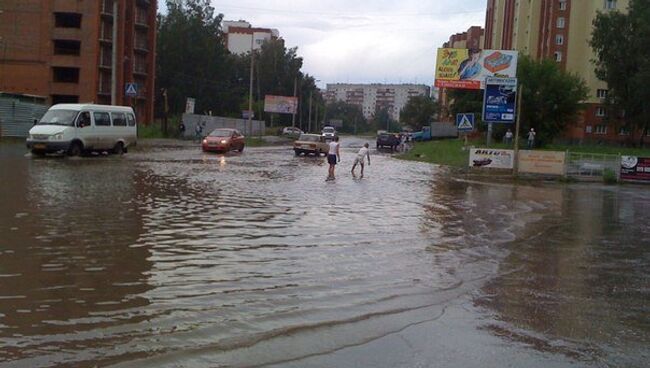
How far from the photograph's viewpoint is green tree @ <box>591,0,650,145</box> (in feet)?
216

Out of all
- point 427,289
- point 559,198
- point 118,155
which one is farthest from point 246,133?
point 427,289

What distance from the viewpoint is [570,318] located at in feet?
22.7

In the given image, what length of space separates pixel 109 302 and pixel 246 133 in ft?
231

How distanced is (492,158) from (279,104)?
72.8 m

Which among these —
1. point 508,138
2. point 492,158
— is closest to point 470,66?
point 508,138

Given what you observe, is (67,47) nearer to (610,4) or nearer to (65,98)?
(65,98)

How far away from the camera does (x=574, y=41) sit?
86875 mm

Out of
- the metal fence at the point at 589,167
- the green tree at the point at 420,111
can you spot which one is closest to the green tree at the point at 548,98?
the metal fence at the point at 589,167

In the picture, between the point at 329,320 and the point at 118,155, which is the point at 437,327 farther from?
the point at 118,155

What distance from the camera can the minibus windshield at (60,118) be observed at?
2760cm

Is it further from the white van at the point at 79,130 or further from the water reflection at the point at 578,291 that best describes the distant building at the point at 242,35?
the water reflection at the point at 578,291

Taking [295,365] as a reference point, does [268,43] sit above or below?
above

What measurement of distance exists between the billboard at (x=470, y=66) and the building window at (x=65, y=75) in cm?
3765

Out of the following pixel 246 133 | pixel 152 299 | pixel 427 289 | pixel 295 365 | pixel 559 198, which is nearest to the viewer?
pixel 295 365
